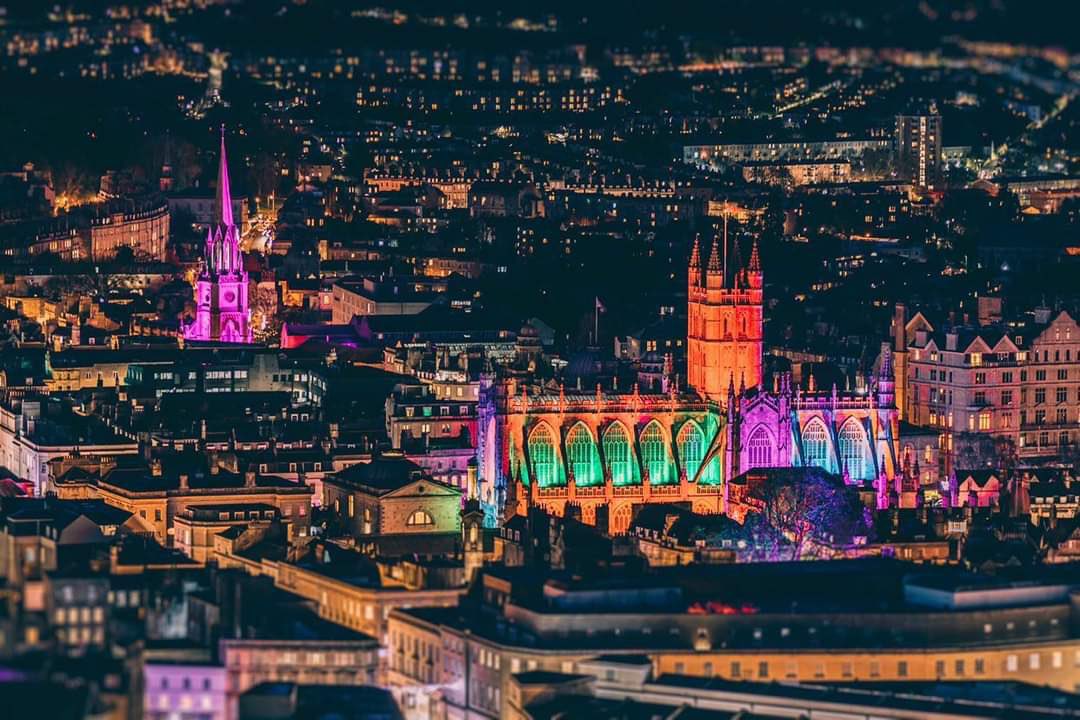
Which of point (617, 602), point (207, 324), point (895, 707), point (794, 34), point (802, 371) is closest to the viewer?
point (895, 707)

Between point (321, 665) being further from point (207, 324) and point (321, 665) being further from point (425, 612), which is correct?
point (207, 324)

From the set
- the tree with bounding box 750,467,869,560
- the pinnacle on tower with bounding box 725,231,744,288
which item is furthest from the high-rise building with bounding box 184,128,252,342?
the tree with bounding box 750,467,869,560

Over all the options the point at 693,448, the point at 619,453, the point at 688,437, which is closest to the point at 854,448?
the point at 693,448

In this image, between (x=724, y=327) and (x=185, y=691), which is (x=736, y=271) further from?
(x=185, y=691)

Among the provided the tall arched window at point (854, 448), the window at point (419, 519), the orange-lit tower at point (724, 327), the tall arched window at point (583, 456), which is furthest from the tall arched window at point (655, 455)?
the window at point (419, 519)

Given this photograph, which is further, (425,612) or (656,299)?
(656,299)

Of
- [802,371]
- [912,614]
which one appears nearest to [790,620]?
[912,614]
